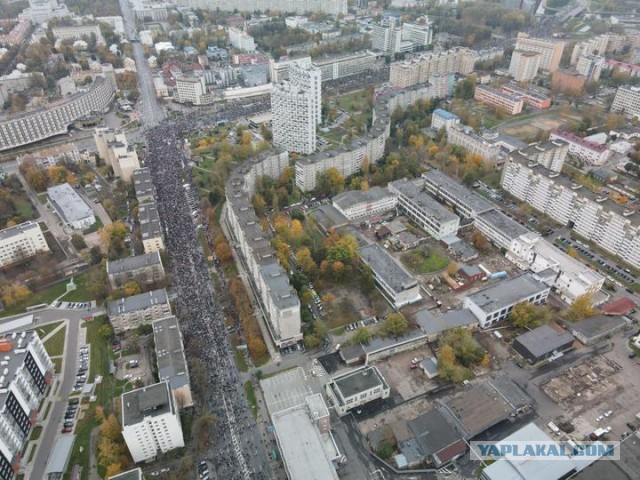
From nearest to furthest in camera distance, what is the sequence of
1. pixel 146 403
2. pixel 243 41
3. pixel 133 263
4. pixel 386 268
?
pixel 146 403 < pixel 133 263 < pixel 386 268 < pixel 243 41

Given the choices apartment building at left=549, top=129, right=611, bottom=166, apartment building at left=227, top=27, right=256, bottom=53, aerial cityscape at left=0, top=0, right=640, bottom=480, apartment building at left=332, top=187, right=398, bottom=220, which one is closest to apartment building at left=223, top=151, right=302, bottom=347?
aerial cityscape at left=0, top=0, right=640, bottom=480

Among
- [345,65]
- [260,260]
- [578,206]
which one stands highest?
[345,65]

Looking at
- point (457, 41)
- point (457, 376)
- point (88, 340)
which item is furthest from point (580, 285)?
point (457, 41)

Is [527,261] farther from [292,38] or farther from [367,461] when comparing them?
[292,38]

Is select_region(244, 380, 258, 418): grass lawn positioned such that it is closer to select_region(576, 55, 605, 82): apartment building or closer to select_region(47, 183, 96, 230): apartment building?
select_region(47, 183, 96, 230): apartment building

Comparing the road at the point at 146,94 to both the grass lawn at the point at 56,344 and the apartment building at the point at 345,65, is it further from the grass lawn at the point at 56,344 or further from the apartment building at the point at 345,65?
the grass lawn at the point at 56,344

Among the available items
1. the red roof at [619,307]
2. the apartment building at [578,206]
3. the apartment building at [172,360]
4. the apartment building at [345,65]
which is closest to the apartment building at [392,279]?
the red roof at [619,307]

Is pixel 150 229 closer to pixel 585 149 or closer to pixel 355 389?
pixel 355 389

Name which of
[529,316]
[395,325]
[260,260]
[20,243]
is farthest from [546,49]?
[20,243]
